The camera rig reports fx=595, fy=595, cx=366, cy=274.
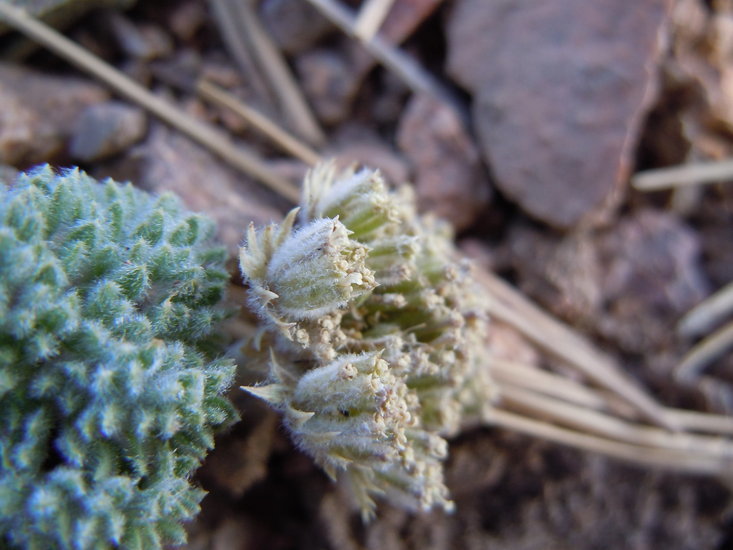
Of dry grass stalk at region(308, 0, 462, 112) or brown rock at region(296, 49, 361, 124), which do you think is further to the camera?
brown rock at region(296, 49, 361, 124)

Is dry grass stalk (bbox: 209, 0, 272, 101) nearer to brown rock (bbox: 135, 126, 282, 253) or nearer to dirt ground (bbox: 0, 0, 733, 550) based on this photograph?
dirt ground (bbox: 0, 0, 733, 550)

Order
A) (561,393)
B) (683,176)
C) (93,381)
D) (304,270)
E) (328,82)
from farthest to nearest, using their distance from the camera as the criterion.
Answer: (683,176) < (328,82) < (561,393) < (304,270) < (93,381)

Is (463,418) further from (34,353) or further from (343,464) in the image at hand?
(34,353)

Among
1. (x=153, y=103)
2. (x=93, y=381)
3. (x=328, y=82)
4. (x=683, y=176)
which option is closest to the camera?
(x=93, y=381)

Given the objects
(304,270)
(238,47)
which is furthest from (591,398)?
(238,47)

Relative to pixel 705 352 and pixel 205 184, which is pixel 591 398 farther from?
pixel 205 184

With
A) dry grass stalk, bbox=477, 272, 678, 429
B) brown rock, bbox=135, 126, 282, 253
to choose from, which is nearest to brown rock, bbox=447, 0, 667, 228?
dry grass stalk, bbox=477, 272, 678, 429

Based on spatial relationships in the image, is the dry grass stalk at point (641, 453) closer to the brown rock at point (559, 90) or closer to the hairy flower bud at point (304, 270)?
the brown rock at point (559, 90)
